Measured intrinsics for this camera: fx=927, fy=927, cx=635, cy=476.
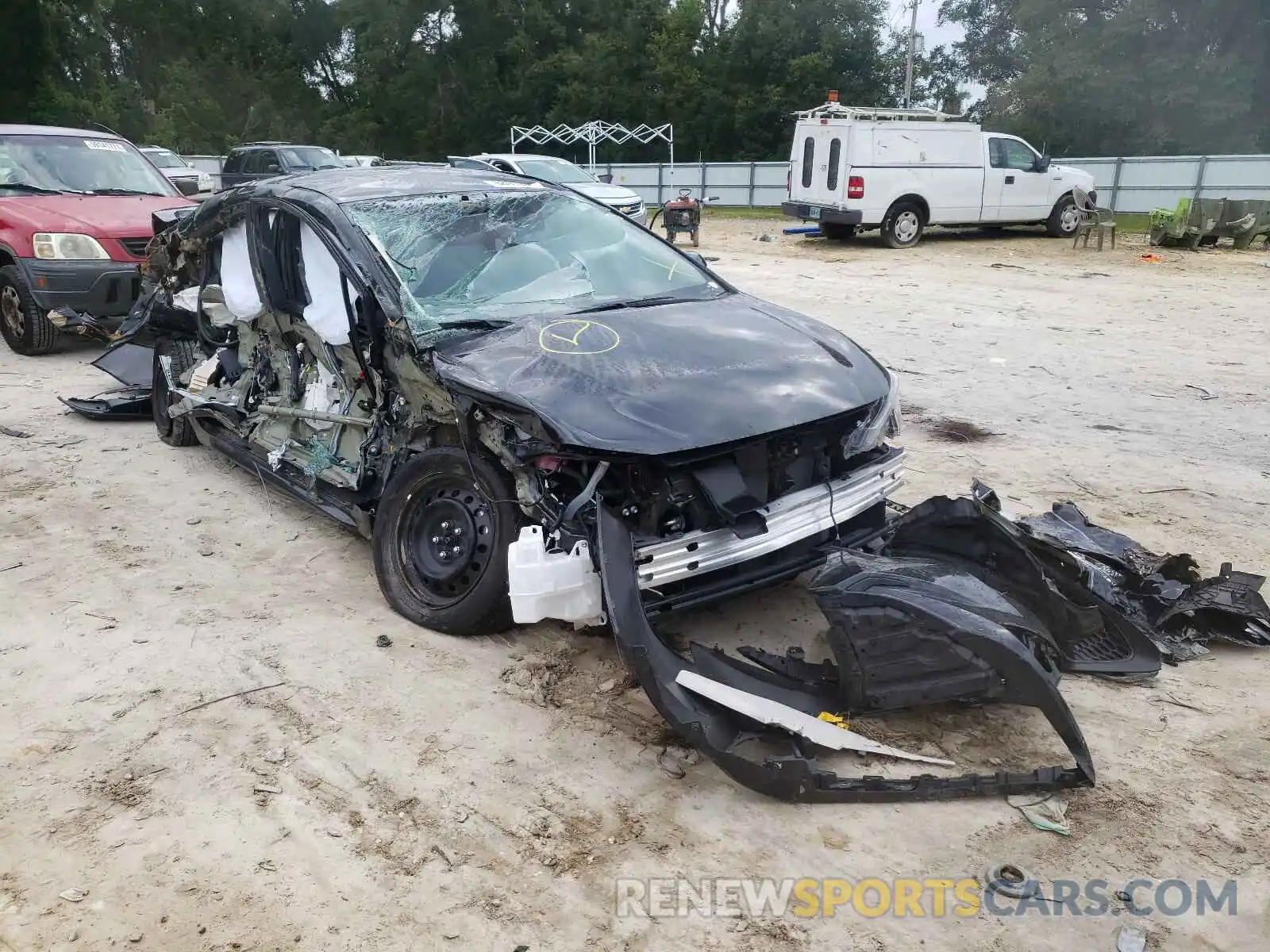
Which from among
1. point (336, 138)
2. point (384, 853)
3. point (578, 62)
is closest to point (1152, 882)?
point (384, 853)

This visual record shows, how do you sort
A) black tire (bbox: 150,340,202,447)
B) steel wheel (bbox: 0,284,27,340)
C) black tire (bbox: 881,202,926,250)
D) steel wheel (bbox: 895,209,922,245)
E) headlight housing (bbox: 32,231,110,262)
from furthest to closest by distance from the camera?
steel wheel (bbox: 895,209,922,245)
black tire (bbox: 881,202,926,250)
steel wheel (bbox: 0,284,27,340)
headlight housing (bbox: 32,231,110,262)
black tire (bbox: 150,340,202,447)

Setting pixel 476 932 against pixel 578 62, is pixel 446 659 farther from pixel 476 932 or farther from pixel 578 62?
pixel 578 62

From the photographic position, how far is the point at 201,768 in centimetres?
300

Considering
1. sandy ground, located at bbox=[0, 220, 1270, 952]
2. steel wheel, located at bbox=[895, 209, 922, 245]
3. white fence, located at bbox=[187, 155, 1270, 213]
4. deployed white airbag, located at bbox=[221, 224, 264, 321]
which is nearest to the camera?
sandy ground, located at bbox=[0, 220, 1270, 952]

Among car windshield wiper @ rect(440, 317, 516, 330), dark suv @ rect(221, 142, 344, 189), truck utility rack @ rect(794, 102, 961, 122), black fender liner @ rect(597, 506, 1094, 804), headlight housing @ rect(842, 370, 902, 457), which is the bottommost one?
black fender liner @ rect(597, 506, 1094, 804)

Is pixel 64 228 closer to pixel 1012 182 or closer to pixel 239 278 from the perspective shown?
pixel 239 278

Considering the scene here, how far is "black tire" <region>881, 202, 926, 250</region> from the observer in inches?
670

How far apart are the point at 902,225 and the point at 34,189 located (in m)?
13.7

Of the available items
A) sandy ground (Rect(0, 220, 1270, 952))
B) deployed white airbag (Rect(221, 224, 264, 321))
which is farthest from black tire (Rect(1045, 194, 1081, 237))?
deployed white airbag (Rect(221, 224, 264, 321))

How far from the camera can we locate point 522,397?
324 cm

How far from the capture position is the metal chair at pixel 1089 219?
1630 cm

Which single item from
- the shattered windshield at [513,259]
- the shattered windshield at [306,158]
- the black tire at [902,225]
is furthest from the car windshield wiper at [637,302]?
the shattered windshield at [306,158]


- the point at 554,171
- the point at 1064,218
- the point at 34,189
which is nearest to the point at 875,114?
the point at 1064,218

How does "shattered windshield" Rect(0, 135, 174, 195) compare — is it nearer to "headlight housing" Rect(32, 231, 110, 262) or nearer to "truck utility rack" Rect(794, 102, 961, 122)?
"headlight housing" Rect(32, 231, 110, 262)
